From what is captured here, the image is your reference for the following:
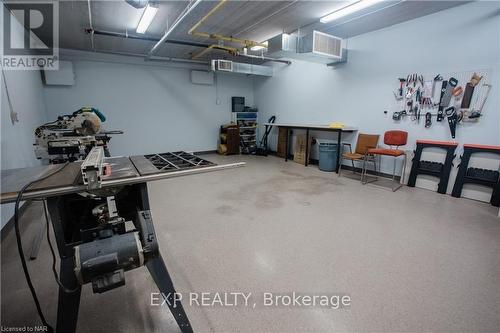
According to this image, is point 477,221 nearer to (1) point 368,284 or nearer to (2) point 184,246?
(1) point 368,284

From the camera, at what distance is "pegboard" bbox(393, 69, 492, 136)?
3.44 m

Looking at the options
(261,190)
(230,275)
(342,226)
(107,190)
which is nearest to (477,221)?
(342,226)

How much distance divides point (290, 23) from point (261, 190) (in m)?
3.06

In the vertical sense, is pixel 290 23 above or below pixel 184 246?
above

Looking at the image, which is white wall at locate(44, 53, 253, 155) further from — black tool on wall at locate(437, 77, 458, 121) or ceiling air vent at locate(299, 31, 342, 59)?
black tool on wall at locate(437, 77, 458, 121)

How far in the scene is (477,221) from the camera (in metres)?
2.82

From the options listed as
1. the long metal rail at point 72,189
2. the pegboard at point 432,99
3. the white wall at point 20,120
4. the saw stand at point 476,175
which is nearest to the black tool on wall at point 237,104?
the pegboard at point 432,99

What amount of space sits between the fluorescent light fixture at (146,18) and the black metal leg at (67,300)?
3.60 meters

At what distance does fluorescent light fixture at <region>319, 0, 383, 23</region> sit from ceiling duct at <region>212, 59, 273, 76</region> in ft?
8.66

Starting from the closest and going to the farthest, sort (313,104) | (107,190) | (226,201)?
(107,190)
(226,201)
(313,104)

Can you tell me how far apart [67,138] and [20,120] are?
1.82 m

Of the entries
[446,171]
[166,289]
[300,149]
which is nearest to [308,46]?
[300,149]

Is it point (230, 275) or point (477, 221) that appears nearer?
point (230, 275)

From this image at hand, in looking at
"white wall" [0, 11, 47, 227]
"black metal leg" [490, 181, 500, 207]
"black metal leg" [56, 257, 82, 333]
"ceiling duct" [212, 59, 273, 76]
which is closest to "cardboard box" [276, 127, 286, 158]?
"ceiling duct" [212, 59, 273, 76]
